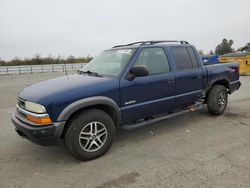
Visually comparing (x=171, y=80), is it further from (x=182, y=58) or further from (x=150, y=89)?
(x=182, y=58)

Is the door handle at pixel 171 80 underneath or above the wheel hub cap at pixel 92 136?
above

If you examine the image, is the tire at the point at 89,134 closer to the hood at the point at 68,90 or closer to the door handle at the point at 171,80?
the hood at the point at 68,90

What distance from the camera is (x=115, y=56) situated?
4.33 metres

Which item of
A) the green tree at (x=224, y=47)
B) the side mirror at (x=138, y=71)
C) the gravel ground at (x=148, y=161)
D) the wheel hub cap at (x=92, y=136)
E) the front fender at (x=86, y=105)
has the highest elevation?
the green tree at (x=224, y=47)

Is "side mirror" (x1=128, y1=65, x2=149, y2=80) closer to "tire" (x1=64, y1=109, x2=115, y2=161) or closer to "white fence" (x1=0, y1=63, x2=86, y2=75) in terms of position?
"tire" (x1=64, y1=109, x2=115, y2=161)

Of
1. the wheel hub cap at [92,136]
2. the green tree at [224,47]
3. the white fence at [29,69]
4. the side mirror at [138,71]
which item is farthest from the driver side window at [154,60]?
the green tree at [224,47]

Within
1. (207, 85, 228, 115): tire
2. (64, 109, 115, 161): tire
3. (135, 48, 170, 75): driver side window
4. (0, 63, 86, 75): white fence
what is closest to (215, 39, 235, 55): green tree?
(0, 63, 86, 75): white fence

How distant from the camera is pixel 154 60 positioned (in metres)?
4.28

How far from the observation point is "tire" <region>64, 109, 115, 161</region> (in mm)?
3273

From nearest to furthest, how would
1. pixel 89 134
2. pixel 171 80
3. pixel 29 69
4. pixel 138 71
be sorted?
pixel 89 134
pixel 138 71
pixel 171 80
pixel 29 69

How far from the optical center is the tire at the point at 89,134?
3273mm

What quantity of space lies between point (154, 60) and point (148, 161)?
6.29 feet

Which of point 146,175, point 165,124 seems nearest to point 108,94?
point 146,175

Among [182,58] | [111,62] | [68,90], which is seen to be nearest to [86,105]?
[68,90]
